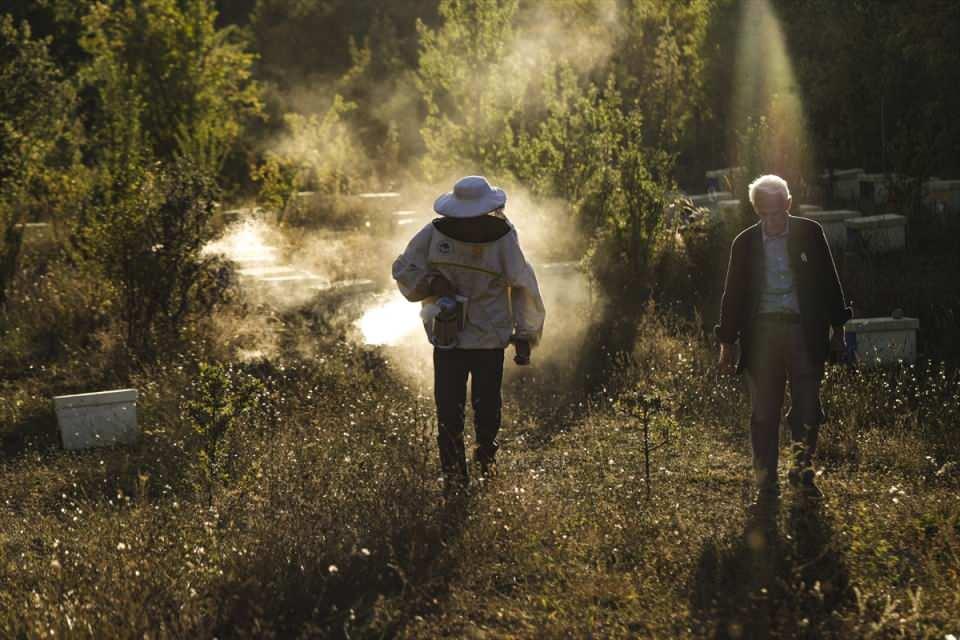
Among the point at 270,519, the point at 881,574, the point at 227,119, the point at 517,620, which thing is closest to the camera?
the point at 517,620

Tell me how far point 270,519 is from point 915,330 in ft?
20.3

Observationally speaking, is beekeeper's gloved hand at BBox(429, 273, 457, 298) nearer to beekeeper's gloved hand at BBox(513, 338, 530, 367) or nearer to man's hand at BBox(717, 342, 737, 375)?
beekeeper's gloved hand at BBox(513, 338, 530, 367)

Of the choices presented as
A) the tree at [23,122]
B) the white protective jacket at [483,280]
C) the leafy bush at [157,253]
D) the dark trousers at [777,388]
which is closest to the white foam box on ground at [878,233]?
the leafy bush at [157,253]

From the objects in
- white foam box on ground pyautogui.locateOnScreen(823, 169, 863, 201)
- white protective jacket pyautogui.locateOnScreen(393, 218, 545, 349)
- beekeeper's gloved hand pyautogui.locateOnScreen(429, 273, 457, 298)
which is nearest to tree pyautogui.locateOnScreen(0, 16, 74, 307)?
white protective jacket pyautogui.locateOnScreen(393, 218, 545, 349)

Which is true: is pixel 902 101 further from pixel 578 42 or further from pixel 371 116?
pixel 371 116

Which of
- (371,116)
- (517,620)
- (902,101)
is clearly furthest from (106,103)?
(371,116)

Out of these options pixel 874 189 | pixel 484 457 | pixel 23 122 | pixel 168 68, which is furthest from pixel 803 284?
pixel 168 68

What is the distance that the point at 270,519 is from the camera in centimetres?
577

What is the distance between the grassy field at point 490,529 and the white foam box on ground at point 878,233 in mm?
4335

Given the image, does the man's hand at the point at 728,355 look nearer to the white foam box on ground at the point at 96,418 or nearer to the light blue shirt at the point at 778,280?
the light blue shirt at the point at 778,280

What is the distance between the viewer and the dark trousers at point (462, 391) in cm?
670

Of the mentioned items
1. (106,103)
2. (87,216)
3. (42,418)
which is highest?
(106,103)

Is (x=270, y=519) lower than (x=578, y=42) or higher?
lower

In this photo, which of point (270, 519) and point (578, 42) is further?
point (578, 42)
